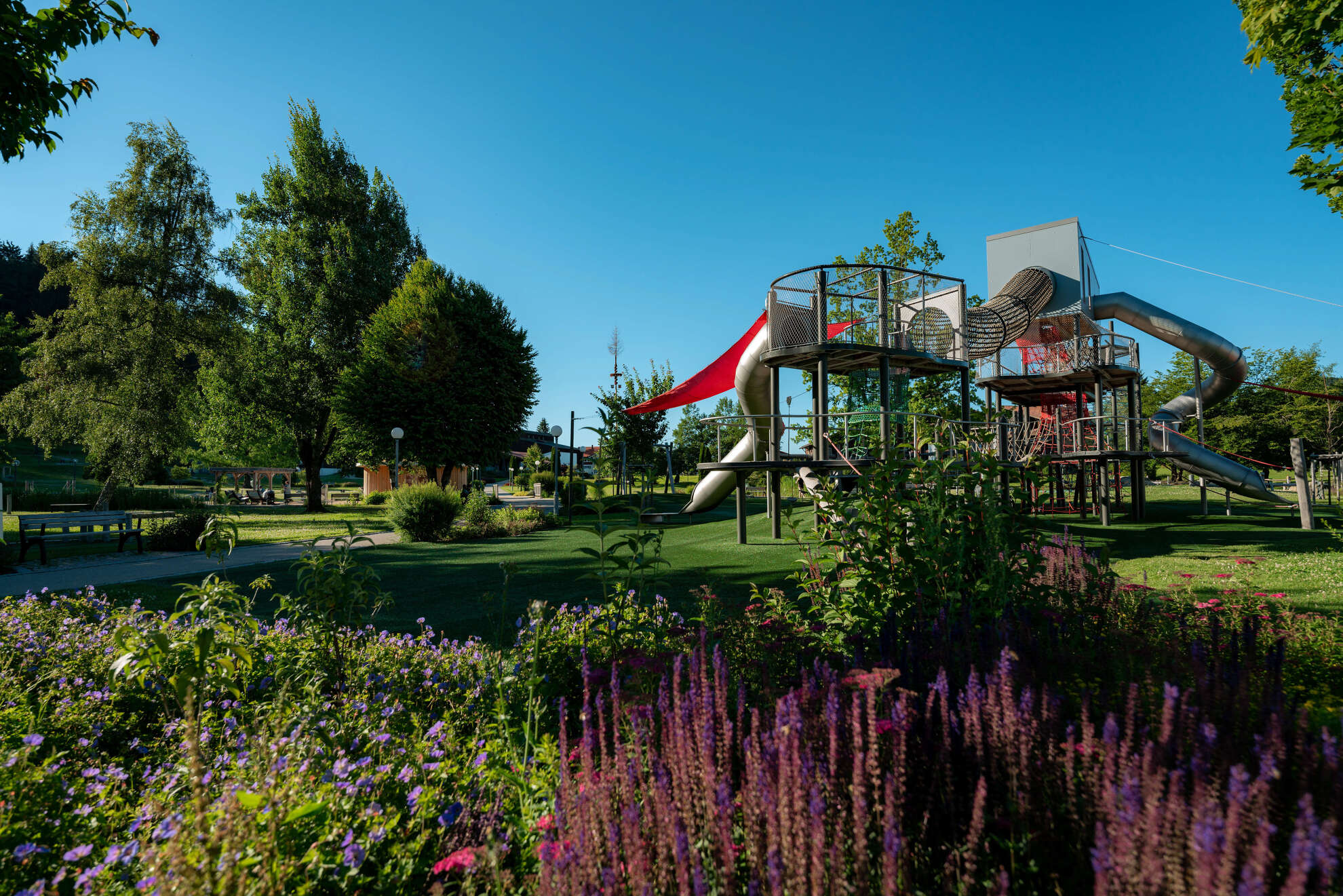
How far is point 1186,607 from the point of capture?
13.9 ft

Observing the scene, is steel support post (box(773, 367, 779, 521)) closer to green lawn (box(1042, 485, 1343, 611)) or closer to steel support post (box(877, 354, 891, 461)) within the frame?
steel support post (box(877, 354, 891, 461))

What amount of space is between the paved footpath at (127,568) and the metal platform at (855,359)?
26.1 feet

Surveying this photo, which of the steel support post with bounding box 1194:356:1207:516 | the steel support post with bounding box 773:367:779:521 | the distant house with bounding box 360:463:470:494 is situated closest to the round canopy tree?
the distant house with bounding box 360:463:470:494

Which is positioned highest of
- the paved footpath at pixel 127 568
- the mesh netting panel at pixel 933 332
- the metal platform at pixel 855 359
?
the mesh netting panel at pixel 933 332

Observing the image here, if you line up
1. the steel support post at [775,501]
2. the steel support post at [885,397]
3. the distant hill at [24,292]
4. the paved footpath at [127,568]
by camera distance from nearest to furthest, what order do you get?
the paved footpath at [127,568]
the steel support post at [885,397]
the steel support post at [775,501]
the distant hill at [24,292]

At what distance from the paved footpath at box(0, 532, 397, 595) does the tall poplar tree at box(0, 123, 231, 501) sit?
38.3 feet

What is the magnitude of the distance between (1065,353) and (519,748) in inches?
808

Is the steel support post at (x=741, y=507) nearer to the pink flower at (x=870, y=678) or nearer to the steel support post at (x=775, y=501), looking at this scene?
the steel support post at (x=775, y=501)

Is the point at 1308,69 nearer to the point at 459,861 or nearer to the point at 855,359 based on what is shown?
the point at 855,359

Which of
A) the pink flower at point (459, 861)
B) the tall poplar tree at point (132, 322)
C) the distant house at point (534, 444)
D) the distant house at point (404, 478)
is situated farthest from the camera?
the distant house at point (534, 444)

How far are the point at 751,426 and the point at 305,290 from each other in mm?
24519

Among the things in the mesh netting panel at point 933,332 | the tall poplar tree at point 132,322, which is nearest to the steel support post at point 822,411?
the mesh netting panel at point 933,332

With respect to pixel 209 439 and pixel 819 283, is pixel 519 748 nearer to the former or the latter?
pixel 819 283

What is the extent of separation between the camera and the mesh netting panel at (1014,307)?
18375 mm
